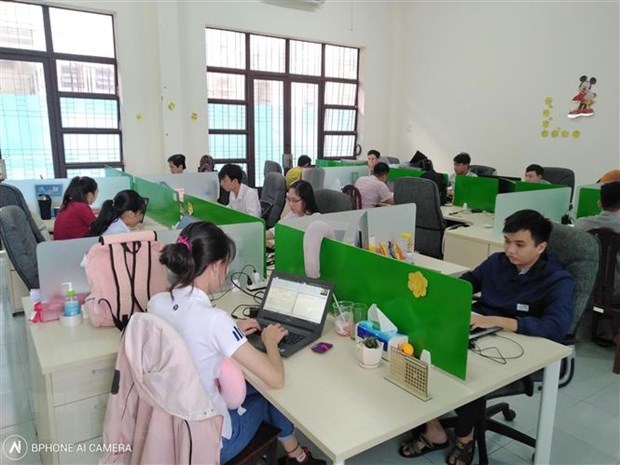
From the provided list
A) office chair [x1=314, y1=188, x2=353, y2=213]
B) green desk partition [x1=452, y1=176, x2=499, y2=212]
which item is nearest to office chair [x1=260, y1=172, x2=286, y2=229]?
office chair [x1=314, y1=188, x2=353, y2=213]

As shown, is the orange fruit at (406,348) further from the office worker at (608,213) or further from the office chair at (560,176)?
the office chair at (560,176)

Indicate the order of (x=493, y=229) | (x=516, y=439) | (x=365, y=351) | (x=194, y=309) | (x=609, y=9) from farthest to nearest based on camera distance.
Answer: (x=609, y=9), (x=493, y=229), (x=516, y=439), (x=365, y=351), (x=194, y=309)

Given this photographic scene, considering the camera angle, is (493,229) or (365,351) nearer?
(365,351)

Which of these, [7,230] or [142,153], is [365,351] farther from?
[142,153]

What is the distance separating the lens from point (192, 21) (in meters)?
6.57

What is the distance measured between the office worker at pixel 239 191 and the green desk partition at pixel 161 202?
523mm

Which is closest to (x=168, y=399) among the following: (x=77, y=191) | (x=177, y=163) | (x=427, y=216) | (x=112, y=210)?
(x=112, y=210)

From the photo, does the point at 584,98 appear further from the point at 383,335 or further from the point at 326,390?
the point at 326,390

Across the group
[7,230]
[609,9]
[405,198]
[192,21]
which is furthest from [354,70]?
[7,230]

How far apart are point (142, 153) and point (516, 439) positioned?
19.5 feet

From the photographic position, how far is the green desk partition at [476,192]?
4758 mm

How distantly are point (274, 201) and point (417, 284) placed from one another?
3151mm

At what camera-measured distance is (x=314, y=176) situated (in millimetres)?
5883

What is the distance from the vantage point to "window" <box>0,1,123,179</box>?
5762 mm
